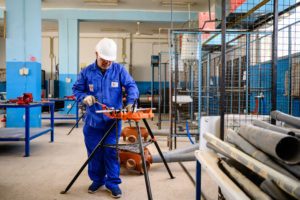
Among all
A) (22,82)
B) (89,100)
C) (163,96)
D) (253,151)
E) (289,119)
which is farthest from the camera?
(163,96)

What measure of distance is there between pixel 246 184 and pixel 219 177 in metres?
0.17

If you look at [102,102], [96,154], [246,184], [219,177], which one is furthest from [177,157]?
[246,184]

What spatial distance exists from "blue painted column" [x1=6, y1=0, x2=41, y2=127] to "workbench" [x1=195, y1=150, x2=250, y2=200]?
487 cm

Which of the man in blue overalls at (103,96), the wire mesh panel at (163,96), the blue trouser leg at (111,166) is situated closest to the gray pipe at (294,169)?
the man in blue overalls at (103,96)

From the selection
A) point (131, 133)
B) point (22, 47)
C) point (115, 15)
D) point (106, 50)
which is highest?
point (115, 15)

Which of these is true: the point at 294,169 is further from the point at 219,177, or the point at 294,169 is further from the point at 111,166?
the point at 111,166

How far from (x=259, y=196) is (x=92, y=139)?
1.76 metres

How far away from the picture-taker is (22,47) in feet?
18.0

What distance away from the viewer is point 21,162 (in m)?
3.27

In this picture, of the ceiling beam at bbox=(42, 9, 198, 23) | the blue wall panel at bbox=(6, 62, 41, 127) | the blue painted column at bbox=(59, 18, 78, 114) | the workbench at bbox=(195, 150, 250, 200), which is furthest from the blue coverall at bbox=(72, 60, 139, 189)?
the ceiling beam at bbox=(42, 9, 198, 23)

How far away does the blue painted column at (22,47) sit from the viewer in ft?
17.8

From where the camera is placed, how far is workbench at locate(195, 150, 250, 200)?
3.18 ft

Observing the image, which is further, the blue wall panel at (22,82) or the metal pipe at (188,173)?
the blue wall panel at (22,82)

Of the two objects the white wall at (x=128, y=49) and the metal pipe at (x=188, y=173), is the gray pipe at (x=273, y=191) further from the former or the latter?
the white wall at (x=128, y=49)
